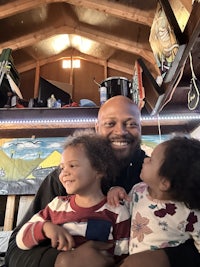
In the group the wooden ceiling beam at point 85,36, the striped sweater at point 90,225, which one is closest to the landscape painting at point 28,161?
the wooden ceiling beam at point 85,36

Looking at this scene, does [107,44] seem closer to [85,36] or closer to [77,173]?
[85,36]

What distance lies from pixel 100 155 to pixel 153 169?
0.85 ft

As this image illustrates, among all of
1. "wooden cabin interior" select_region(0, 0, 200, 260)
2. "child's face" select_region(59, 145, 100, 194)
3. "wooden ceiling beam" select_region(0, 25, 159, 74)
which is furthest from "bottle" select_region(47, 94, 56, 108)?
"child's face" select_region(59, 145, 100, 194)

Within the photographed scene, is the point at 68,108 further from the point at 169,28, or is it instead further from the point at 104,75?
the point at 104,75

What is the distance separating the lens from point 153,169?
3.57ft

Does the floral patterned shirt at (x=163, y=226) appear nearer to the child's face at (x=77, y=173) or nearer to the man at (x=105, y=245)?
the man at (x=105, y=245)

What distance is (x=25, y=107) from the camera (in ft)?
12.2

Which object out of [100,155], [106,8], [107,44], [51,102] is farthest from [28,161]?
[100,155]

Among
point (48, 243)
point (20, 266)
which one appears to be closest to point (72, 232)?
point (48, 243)

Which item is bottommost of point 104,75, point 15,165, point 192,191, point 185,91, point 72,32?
point 192,191

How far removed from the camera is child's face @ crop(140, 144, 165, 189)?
1.07m

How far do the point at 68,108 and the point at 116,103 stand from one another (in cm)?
206

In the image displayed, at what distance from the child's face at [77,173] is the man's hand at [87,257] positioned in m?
0.24

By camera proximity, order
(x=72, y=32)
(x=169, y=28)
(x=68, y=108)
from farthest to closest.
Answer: (x=72, y=32) < (x=68, y=108) < (x=169, y=28)
